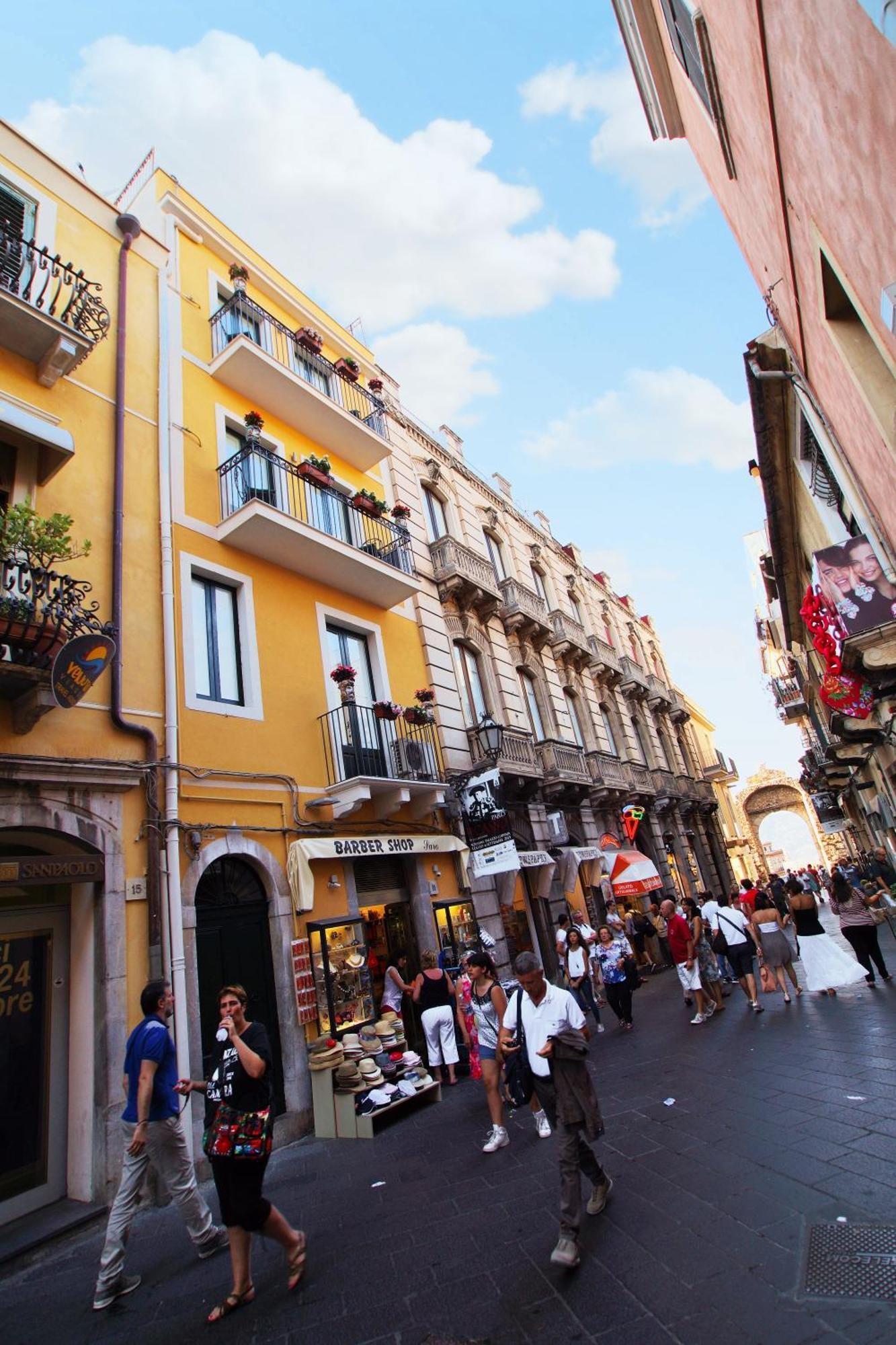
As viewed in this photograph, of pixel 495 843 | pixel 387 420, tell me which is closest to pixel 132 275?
pixel 387 420

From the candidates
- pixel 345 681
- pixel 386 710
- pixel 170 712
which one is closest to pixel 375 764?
pixel 386 710

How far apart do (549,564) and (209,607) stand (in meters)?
15.8

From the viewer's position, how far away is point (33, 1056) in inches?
249

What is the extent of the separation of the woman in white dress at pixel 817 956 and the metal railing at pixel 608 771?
27.5ft

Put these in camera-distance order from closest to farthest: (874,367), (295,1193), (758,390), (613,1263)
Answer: (613,1263) < (295,1193) < (874,367) < (758,390)

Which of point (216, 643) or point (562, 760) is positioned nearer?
point (216, 643)

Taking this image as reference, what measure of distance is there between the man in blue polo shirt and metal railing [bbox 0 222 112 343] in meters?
7.83

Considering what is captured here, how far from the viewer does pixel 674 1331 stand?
9.53 ft

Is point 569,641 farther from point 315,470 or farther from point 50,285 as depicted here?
point 50,285

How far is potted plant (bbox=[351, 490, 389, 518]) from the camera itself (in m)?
12.6

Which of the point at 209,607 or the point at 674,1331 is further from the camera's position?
the point at 209,607

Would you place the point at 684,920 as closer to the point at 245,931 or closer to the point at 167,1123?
the point at 245,931

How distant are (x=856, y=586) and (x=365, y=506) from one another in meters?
8.43

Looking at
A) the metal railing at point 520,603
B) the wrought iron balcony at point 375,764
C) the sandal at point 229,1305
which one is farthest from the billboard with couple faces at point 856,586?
the metal railing at point 520,603
